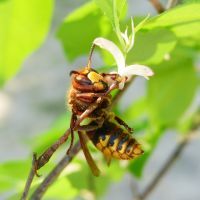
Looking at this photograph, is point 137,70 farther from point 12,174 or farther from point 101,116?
point 12,174

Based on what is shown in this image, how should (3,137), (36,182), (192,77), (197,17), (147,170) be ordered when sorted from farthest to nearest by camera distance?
1. (3,137)
2. (147,170)
3. (192,77)
4. (36,182)
5. (197,17)

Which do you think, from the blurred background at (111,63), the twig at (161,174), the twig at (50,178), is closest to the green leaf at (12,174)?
the blurred background at (111,63)

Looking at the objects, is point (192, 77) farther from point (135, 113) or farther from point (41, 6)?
point (41, 6)

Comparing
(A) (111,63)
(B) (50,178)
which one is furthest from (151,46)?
(B) (50,178)

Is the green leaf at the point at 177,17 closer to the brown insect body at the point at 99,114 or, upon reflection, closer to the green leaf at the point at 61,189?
the brown insect body at the point at 99,114

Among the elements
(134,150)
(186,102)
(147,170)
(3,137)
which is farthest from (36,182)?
(3,137)
